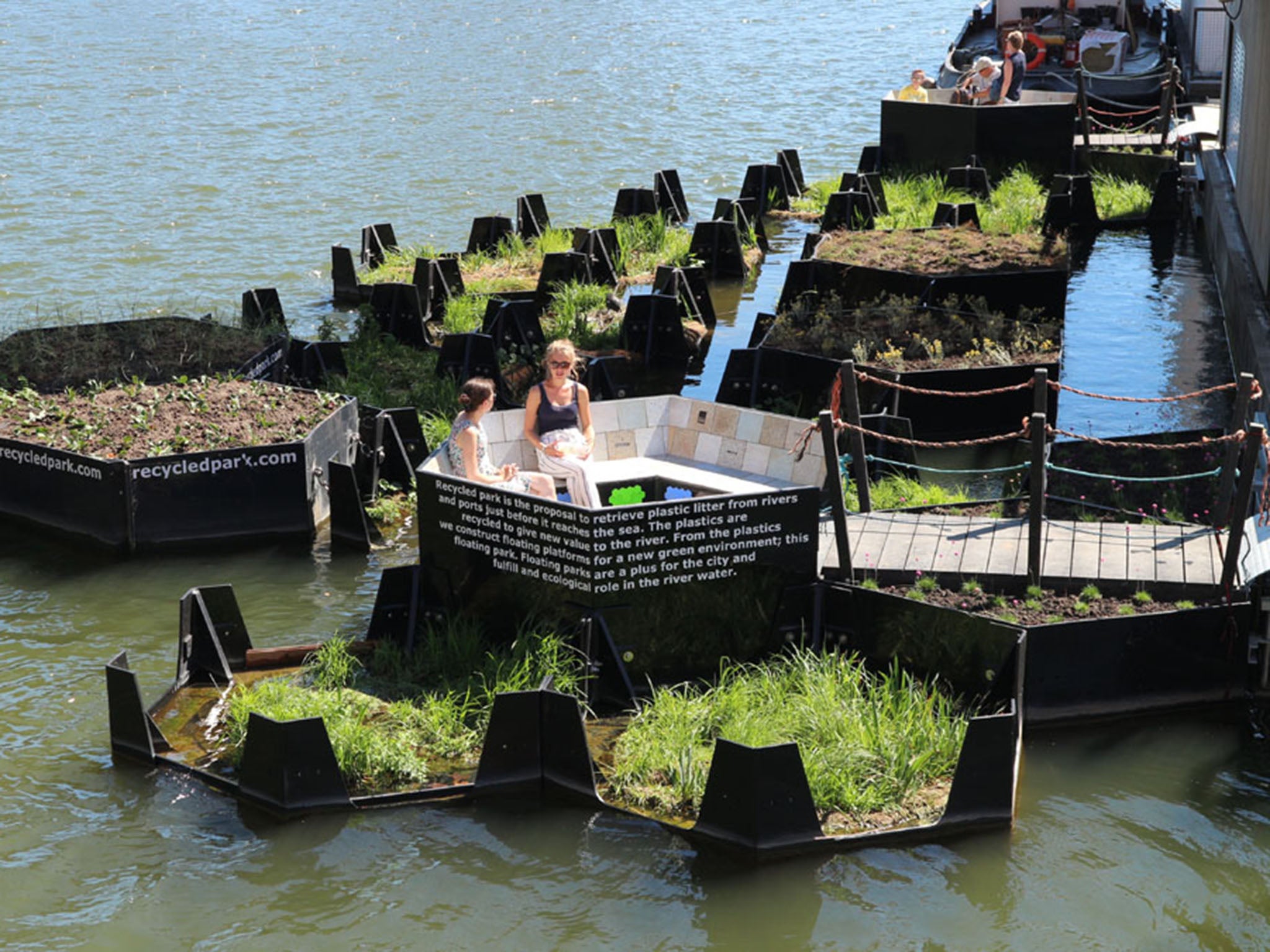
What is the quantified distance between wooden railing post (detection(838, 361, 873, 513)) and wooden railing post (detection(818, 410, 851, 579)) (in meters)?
0.77

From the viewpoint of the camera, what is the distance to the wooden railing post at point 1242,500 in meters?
10.4

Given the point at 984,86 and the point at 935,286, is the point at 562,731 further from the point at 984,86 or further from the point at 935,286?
the point at 984,86

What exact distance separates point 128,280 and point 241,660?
1412cm

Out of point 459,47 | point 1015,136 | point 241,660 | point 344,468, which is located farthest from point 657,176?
point 459,47

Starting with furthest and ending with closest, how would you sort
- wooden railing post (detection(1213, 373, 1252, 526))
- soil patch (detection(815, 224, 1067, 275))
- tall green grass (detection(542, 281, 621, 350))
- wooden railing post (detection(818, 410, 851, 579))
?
1. soil patch (detection(815, 224, 1067, 275))
2. tall green grass (detection(542, 281, 621, 350))
3. wooden railing post (detection(1213, 373, 1252, 526))
4. wooden railing post (detection(818, 410, 851, 579))

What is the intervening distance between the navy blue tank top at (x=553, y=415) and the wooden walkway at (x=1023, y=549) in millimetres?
1927

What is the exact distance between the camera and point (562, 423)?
Result: 12.1 m

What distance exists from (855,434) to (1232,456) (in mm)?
2522

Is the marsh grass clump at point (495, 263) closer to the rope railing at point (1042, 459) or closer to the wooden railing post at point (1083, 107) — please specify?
the wooden railing post at point (1083, 107)

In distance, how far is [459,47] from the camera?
48.4m

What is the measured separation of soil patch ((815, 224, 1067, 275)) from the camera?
19.1m

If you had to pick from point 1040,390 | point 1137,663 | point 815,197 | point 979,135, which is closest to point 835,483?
point 1040,390

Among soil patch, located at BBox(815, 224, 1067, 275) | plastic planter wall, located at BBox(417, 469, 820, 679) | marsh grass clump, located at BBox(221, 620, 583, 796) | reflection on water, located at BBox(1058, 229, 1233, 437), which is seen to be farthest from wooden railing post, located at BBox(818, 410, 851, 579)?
soil patch, located at BBox(815, 224, 1067, 275)

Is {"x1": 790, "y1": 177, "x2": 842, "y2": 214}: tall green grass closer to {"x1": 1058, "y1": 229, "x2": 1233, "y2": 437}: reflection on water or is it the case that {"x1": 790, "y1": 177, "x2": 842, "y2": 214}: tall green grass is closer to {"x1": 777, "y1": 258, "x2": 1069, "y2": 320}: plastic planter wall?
{"x1": 1058, "y1": 229, "x2": 1233, "y2": 437}: reflection on water
